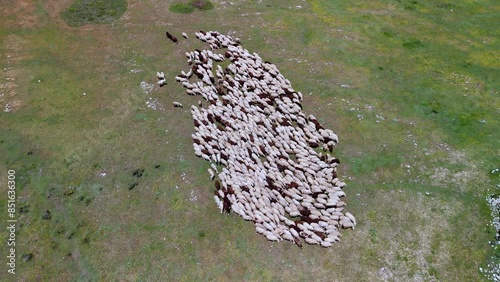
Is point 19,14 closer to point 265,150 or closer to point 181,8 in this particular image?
point 181,8

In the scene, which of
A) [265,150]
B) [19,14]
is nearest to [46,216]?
[265,150]

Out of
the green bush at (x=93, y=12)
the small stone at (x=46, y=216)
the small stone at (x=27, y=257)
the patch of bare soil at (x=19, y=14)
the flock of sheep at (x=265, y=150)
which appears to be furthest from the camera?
the green bush at (x=93, y=12)

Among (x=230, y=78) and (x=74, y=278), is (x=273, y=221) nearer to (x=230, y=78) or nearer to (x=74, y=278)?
(x=74, y=278)

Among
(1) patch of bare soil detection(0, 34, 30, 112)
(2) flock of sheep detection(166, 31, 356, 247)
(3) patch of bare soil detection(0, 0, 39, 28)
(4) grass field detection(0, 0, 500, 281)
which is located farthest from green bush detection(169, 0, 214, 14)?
(1) patch of bare soil detection(0, 34, 30, 112)

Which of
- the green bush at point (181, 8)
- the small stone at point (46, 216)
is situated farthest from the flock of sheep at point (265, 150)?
the small stone at point (46, 216)

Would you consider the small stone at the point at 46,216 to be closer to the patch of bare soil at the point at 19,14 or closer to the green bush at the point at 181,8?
the patch of bare soil at the point at 19,14

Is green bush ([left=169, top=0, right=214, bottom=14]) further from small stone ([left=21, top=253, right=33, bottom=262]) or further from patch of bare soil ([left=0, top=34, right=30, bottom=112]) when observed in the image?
small stone ([left=21, top=253, right=33, bottom=262])
